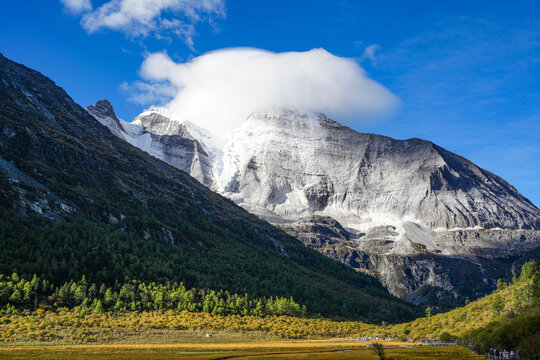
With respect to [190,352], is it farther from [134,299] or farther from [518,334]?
[518,334]

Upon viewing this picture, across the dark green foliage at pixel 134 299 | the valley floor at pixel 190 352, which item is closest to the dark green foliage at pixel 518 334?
the valley floor at pixel 190 352

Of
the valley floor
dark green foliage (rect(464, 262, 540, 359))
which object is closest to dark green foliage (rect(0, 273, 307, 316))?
the valley floor

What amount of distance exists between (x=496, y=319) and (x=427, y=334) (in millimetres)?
29161

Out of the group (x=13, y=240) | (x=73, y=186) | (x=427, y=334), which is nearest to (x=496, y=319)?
(x=427, y=334)

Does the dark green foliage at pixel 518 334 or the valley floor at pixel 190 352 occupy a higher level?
the dark green foliage at pixel 518 334

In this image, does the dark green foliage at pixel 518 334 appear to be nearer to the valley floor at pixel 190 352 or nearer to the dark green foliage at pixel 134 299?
the valley floor at pixel 190 352

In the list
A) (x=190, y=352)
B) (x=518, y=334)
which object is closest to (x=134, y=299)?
(x=190, y=352)

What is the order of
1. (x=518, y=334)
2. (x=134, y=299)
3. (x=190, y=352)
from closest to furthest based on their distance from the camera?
(x=190, y=352)
(x=518, y=334)
(x=134, y=299)

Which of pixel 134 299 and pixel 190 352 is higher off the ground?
pixel 134 299

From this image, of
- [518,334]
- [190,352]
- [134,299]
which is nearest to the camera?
[190,352]

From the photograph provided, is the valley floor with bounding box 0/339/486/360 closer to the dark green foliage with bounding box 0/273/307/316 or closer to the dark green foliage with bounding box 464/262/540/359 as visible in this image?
the dark green foliage with bounding box 464/262/540/359

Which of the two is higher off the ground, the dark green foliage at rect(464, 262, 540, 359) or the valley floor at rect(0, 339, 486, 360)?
the dark green foliage at rect(464, 262, 540, 359)

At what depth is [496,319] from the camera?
12100 cm

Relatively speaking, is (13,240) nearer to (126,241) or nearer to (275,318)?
(126,241)
